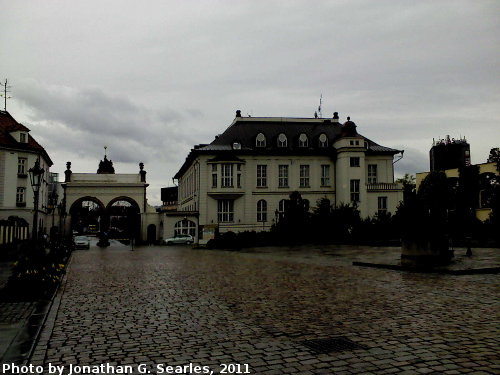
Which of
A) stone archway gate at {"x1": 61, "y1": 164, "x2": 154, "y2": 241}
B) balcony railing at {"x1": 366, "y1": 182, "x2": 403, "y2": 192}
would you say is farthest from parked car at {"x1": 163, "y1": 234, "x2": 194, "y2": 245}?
balcony railing at {"x1": 366, "y1": 182, "x2": 403, "y2": 192}

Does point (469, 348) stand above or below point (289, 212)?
below

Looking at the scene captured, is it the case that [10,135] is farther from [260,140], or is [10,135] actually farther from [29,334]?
[29,334]

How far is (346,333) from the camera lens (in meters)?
7.67

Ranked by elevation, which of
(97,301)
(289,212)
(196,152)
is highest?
(196,152)

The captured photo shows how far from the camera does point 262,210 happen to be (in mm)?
54531

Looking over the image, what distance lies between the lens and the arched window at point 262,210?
54.3 meters

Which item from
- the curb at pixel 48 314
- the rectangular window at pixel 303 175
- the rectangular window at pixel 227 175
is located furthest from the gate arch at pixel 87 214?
the curb at pixel 48 314

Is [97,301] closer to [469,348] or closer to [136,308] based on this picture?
[136,308]

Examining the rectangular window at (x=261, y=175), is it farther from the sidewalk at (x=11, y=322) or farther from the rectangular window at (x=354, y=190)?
the sidewalk at (x=11, y=322)

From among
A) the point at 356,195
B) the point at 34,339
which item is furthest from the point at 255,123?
the point at 34,339

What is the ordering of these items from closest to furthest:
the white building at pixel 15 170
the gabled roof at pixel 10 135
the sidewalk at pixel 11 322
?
the sidewalk at pixel 11 322 → the white building at pixel 15 170 → the gabled roof at pixel 10 135

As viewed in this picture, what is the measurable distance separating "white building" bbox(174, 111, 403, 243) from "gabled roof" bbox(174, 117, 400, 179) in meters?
0.11

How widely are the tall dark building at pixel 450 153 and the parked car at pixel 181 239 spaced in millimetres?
47582

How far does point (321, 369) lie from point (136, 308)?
5.58 meters
